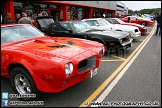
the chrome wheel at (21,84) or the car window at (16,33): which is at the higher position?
the car window at (16,33)

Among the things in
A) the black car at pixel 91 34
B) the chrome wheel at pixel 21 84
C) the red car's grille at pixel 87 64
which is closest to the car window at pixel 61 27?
the black car at pixel 91 34

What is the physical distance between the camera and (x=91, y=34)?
671cm

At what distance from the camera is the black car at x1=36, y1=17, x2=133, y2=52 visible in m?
6.39

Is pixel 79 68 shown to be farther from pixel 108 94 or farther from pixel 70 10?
pixel 70 10

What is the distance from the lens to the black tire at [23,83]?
121 inches

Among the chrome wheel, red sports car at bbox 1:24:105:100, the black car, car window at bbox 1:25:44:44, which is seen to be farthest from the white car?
the chrome wheel

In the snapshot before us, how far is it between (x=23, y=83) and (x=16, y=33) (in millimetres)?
1503

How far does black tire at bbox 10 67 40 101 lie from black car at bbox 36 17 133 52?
3749mm

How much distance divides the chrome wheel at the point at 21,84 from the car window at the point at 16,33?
3.38 ft

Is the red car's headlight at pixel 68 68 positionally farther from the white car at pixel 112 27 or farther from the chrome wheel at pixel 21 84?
the white car at pixel 112 27

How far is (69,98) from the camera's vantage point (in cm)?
342

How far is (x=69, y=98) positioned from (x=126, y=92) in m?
1.17

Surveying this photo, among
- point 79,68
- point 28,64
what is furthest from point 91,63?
point 28,64

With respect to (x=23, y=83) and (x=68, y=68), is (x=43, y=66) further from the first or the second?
(x=23, y=83)
